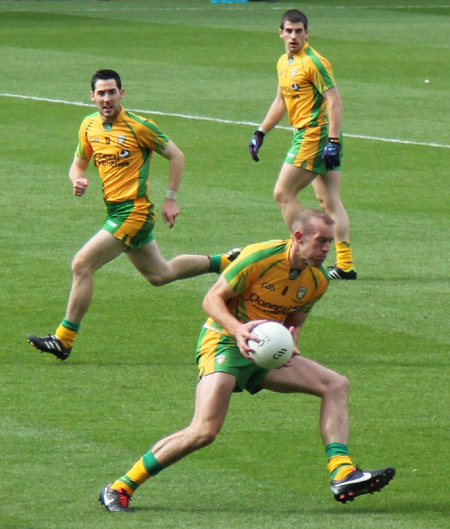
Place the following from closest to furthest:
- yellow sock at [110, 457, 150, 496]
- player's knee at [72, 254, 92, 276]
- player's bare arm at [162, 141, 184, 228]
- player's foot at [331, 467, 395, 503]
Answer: player's foot at [331, 467, 395, 503] < yellow sock at [110, 457, 150, 496] < player's knee at [72, 254, 92, 276] < player's bare arm at [162, 141, 184, 228]

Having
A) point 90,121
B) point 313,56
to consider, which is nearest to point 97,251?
point 90,121

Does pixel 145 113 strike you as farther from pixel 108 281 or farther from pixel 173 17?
pixel 173 17

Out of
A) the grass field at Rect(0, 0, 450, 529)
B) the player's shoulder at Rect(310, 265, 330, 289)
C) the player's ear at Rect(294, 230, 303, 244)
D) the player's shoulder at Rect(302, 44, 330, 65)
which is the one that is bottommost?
the grass field at Rect(0, 0, 450, 529)

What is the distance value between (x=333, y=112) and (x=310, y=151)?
17.5 inches

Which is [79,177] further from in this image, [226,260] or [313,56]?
[313,56]

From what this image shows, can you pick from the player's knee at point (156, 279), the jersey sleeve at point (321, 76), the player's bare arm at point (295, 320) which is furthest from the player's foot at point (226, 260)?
the player's bare arm at point (295, 320)

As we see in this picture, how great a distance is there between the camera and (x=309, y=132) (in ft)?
41.5

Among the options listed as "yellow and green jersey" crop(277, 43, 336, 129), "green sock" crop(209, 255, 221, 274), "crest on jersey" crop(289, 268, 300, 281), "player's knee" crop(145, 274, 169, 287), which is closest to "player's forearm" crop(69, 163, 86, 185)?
"player's knee" crop(145, 274, 169, 287)

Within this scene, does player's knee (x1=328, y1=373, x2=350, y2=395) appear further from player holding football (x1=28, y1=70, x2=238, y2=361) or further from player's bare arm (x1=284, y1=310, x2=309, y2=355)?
player holding football (x1=28, y1=70, x2=238, y2=361)

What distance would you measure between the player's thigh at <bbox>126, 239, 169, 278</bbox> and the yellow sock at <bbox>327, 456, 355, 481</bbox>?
3.56 m

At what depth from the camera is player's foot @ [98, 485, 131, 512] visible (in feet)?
23.5

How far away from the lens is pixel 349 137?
20172 mm

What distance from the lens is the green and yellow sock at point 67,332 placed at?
1005cm

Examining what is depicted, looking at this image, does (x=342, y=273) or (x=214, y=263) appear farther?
(x=342, y=273)
